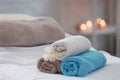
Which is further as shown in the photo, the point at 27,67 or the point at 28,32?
the point at 28,32

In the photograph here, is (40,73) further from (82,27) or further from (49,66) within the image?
(82,27)

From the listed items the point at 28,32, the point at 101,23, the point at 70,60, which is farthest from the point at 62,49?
the point at 101,23

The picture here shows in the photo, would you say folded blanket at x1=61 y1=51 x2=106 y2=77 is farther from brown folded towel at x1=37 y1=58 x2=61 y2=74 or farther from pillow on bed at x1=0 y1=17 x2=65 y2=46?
pillow on bed at x1=0 y1=17 x2=65 y2=46

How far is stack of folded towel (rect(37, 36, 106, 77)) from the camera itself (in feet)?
4.22

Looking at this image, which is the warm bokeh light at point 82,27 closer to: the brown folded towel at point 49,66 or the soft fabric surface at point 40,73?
the soft fabric surface at point 40,73

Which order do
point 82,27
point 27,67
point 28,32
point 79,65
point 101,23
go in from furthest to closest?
1. point 101,23
2. point 82,27
3. point 28,32
4. point 27,67
5. point 79,65

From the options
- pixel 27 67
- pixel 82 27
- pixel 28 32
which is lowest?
pixel 82 27

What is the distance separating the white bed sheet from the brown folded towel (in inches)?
1.2

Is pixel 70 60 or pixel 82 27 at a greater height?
pixel 70 60

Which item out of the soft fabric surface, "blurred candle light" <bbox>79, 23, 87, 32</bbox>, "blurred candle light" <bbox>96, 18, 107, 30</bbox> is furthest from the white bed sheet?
"blurred candle light" <bbox>96, 18, 107, 30</bbox>

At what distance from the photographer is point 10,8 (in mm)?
2822

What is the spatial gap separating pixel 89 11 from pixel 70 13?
0.29m

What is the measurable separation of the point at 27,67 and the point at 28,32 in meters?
0.39

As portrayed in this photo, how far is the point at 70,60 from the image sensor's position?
51.3 inches
